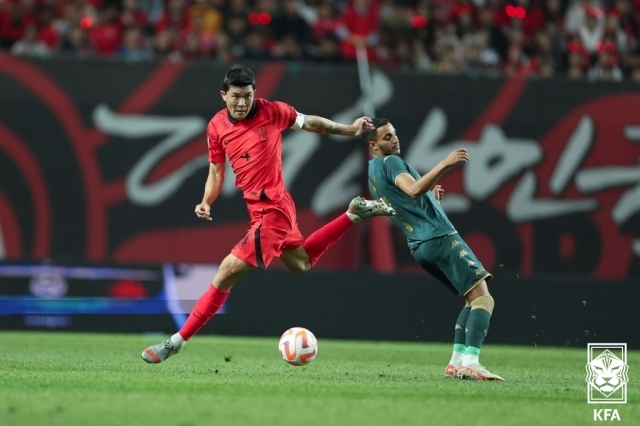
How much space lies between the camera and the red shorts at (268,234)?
30.0 ft

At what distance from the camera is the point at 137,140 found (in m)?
16.6

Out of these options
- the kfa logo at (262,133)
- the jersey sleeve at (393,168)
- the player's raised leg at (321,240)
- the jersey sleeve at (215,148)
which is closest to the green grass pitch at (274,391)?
the player's raised leg at (321,240)

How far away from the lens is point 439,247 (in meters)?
8.97

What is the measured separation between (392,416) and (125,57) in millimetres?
11389

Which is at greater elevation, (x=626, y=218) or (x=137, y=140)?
(x=137, y=140)

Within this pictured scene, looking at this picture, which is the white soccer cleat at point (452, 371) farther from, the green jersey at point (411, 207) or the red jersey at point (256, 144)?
the red jersey at point (256, 144)

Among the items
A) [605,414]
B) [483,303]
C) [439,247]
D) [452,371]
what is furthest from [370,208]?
[605,414]

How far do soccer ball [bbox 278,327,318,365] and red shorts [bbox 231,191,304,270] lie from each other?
63cm

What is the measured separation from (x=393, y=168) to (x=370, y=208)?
0.71 metres

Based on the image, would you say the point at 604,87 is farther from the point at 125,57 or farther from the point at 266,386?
the point at 266,386

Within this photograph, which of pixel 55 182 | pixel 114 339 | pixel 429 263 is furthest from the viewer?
pixel 55 182

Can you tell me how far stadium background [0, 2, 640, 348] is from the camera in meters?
15.1

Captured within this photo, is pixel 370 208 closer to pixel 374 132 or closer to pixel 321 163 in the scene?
pixel 374 132

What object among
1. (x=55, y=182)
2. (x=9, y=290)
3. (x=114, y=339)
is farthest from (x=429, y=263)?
(x=55, y=182)
